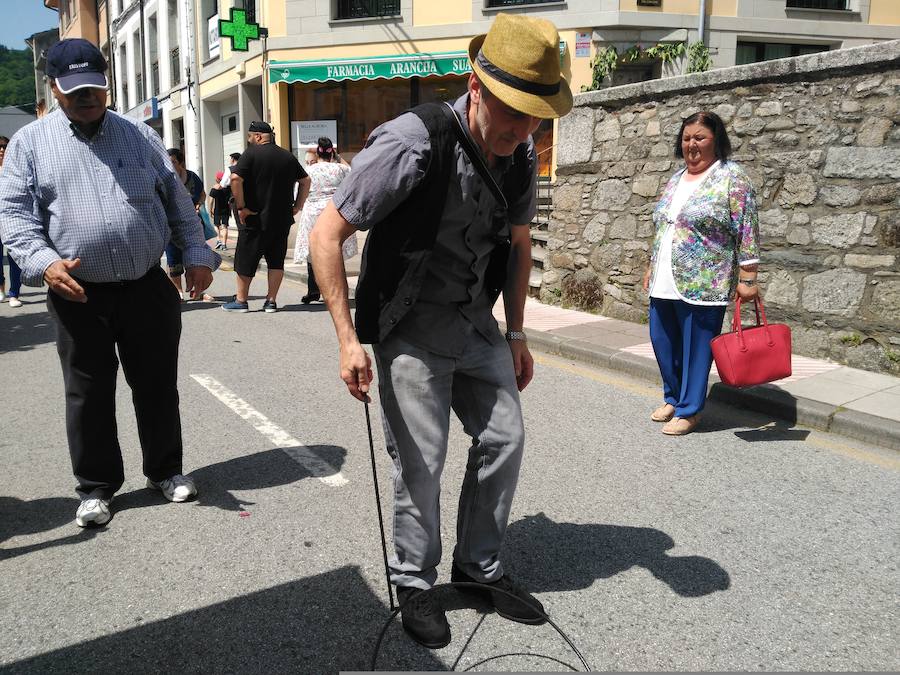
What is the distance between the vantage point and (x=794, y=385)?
5629mm

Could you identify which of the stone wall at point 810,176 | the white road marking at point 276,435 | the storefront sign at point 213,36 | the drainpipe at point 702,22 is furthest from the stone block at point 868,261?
the storefront sign at point 213,36

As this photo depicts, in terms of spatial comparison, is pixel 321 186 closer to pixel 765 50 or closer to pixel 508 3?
pixel 508 3

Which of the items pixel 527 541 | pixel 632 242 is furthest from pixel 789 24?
pixel 527 541

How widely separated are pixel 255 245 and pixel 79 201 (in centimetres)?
567

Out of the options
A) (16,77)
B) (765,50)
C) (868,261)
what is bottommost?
(868,261)

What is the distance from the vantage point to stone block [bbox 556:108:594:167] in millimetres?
8523

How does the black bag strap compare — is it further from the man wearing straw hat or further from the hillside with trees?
the hillside with trees

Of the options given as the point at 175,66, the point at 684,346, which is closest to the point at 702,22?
the point at 684,346

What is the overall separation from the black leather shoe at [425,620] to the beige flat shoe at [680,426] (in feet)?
8.53

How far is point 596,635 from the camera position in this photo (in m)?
2.66

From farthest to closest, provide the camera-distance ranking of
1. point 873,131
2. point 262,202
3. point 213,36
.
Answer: point 213,36
point 262,202
point 873,131

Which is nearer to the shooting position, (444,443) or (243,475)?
(444,443)

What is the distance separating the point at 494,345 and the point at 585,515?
1.28 metres

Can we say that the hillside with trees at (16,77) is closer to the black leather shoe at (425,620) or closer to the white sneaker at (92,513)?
the white sneaker at (92,513)
